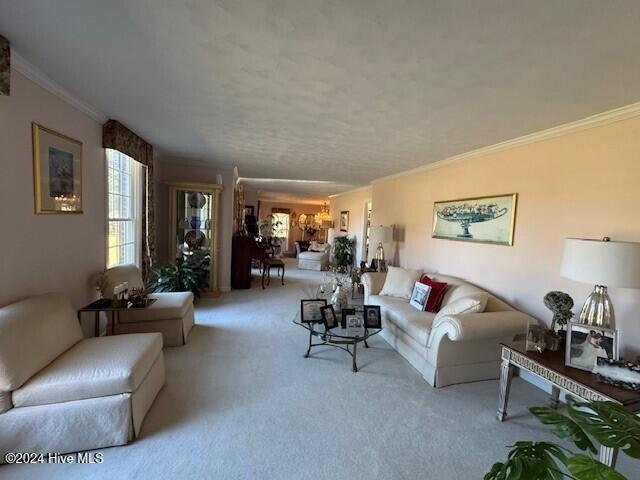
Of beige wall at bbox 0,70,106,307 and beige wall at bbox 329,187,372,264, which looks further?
beige wall at bbox 329,187,372,264

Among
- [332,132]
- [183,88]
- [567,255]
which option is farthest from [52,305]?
[567,255]

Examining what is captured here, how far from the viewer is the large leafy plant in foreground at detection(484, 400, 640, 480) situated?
2.81ft

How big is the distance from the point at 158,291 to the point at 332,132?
3.15 metres

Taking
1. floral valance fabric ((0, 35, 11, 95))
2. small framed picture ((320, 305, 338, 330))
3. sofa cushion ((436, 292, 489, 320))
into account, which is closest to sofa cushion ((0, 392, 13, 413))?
floral valance fabric ((0, 35, 11, 95))

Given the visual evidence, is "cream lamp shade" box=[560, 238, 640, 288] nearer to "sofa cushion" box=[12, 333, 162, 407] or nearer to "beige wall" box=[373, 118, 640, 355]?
"beige wall" box=[373, 118, 640, 355]

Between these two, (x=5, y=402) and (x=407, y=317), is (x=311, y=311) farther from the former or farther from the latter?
(x=5, y=402)

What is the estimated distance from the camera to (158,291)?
4.21 metres

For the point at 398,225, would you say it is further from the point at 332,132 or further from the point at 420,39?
the point at 420,39

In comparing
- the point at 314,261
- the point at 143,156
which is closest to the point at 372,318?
the point at 143,156

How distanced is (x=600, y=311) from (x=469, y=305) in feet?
2.99

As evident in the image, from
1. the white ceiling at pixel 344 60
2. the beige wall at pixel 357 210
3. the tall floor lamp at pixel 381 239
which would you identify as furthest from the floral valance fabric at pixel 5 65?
the beige wall at pixel 357 210

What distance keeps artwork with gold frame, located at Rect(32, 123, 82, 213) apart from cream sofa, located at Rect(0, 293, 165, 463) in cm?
80

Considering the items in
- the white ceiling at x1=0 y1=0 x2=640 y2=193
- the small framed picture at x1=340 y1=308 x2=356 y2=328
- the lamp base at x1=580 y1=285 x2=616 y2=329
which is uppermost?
the white ceiling at x1=0 y1=0 x2=640 y2=193

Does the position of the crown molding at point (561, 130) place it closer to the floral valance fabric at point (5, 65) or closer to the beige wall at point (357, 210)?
the floral valance fabric at point (5, 65)
